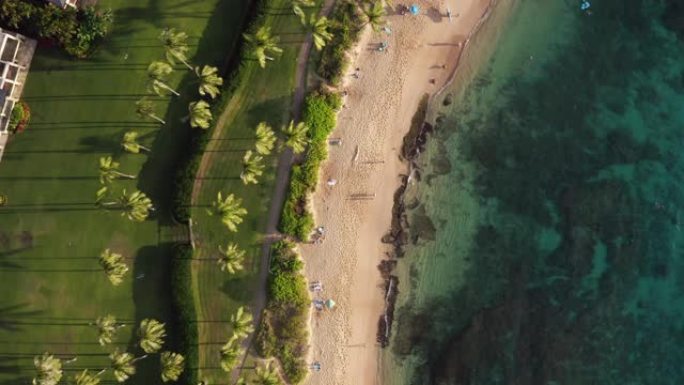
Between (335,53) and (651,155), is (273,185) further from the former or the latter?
(651,155)

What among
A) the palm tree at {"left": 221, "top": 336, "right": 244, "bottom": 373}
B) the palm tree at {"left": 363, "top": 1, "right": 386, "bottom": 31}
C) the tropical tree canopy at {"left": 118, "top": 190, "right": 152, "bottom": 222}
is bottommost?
the palm tree at {"left": 221, "top": 336, "right": 244, "bottom": 373}

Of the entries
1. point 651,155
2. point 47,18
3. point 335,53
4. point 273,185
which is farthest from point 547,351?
point 47,18

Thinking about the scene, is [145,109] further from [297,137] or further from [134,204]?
[297,137]

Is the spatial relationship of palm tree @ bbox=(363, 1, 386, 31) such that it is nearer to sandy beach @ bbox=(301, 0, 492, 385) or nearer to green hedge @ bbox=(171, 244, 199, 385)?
sandy beach @ bbox=(301, 0, 492, 385)

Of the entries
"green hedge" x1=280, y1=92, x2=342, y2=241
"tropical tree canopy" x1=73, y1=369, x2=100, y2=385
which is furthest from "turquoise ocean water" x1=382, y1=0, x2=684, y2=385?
"tropical tree canopy" x1=73, y1=369, x2=100, y2=385

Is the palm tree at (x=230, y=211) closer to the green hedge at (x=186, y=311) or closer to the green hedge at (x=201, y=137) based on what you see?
the green hedge at (x=201, y=137)

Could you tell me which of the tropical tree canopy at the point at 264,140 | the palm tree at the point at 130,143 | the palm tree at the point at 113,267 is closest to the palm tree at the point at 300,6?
the tropical tree canopy at the point at 264,140

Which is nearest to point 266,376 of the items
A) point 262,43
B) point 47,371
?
point 47,371
